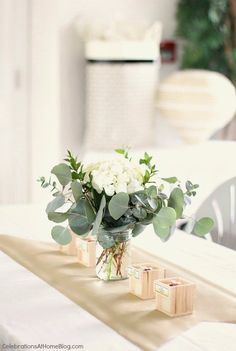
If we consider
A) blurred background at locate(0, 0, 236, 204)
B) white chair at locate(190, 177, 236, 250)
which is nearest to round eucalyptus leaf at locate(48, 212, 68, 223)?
white chair at locate(190, 177, 236, 250)

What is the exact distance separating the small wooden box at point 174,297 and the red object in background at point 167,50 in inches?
114

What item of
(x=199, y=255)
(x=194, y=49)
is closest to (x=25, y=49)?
(x=194, y=49)

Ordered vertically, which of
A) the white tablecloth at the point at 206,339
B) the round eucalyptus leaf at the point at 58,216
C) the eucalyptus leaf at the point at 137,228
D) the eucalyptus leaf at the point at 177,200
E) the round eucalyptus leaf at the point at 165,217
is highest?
the eucalyptus leaf at the point at 177,200

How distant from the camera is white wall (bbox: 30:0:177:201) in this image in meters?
4.05

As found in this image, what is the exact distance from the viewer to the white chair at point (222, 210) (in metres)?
2.67

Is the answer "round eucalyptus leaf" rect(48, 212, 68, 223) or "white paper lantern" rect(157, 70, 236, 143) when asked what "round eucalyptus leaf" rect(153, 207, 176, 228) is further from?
"white paper lantern" rect(157, 70, 236, 143)

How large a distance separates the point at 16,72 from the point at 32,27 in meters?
0.25

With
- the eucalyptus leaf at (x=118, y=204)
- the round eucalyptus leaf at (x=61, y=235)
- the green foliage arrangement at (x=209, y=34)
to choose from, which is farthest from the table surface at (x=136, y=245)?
the green foliage arrangement at (x=209, y=34)

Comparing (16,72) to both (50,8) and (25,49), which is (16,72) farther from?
(50,8)

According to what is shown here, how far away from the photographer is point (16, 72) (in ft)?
13.5

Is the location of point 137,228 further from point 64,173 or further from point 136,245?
point 136,245

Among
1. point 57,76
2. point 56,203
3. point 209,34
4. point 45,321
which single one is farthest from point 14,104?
point 45,321

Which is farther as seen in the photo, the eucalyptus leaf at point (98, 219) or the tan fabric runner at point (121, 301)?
the eucalyptus leaf at point (98, 219)

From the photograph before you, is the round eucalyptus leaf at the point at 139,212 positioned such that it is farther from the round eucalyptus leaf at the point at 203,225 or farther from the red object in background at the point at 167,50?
the red object in background at the point at 167,50
